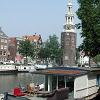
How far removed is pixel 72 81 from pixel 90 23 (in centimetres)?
1063

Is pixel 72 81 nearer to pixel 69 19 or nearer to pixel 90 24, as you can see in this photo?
pixel 90 24

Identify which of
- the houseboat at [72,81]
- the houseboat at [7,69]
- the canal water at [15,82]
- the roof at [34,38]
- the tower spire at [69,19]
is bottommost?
the canal water at [15,82]

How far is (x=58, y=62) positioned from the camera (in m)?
132

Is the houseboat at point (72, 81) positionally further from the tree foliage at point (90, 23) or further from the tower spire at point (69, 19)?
the tower spire at point (69, 19)

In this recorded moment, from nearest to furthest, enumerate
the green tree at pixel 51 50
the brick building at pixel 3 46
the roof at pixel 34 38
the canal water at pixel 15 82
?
the canal water at pixel 15 82, the brick building at pixel 3 46, the green tree at pixel 51 50, the roof at pixel 34 38

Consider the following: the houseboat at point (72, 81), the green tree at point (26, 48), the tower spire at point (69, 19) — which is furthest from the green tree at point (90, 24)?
the tower spire at point (69, 19)

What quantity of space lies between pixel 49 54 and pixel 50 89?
91.4 m

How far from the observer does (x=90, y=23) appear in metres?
35.0

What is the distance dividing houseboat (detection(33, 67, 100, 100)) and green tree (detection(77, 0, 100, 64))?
8.00 metres

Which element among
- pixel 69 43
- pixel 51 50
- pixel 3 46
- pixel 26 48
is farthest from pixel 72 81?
pixel 69 43

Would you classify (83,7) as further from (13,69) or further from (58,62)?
(58,62)

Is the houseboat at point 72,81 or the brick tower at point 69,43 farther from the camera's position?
the brick tower at point 69,43

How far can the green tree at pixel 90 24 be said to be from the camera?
34.4 m

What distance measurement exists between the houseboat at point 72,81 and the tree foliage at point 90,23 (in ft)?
26.2
